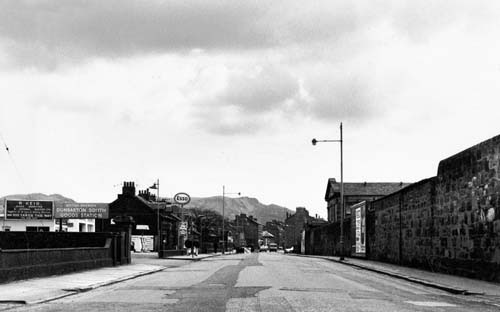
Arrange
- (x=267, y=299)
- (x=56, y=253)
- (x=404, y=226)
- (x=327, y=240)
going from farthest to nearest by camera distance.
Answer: (x=327, y=240)
(x=404, y=226)
(x=56, y=253)
(x=267, y=299)

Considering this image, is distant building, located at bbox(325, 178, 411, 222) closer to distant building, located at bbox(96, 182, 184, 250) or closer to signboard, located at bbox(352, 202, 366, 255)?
distant building, located at bbox(96, 182, 184, 250)

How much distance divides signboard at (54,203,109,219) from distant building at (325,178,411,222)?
4258 cm

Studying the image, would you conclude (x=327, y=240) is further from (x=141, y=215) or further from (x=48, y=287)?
(x=48, y=287)

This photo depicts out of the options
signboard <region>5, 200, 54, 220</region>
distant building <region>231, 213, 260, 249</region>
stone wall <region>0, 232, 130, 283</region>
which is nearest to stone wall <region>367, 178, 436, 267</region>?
stone wall <region>0, 232, 130, 283</region>

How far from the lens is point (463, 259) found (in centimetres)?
2186

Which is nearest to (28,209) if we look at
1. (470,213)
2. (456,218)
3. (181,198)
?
(181,198)

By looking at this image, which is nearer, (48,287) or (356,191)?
(48,287)

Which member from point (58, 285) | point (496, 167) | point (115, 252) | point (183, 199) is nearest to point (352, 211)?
point (183, 199)

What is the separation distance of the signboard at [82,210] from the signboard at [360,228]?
34.6 meters

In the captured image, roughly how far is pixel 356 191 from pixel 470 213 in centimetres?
8009

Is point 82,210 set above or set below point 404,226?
above

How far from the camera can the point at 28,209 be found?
222 feet

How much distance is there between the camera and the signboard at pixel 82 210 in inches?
2717

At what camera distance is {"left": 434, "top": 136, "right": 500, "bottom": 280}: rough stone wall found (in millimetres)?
19391
